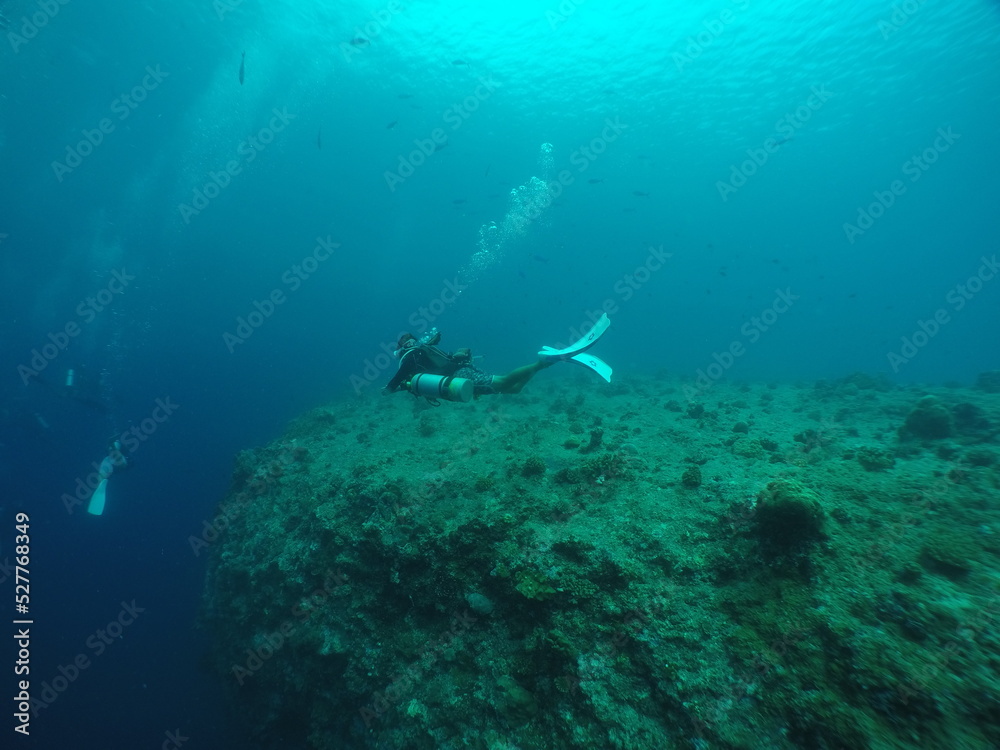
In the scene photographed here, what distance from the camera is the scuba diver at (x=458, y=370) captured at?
25.4 feet

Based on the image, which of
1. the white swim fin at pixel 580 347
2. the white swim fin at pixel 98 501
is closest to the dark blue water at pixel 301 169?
the white swim fin at pixel 98 501

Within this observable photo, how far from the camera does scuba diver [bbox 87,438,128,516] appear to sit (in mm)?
14062

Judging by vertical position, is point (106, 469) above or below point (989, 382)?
below

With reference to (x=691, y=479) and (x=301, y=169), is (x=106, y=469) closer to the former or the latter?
(x=691, y=479)

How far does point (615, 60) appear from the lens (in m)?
36.3

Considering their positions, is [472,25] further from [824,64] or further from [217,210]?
[217,210]

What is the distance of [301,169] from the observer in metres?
68.1

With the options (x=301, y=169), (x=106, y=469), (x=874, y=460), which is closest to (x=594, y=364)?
(x=874, y=460)

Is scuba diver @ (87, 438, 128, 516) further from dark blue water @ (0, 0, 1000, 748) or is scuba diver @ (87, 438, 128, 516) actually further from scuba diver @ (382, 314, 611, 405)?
scuba diver @ (382, 314, 611, 405)

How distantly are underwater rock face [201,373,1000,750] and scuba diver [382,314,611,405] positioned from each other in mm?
1779

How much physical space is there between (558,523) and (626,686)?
2185 millimetres

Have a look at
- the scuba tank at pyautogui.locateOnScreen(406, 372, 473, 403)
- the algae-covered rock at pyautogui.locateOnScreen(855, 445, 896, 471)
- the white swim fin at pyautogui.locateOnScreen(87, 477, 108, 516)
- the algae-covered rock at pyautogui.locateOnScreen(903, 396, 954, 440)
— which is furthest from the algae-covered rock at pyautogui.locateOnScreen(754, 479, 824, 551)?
the white swim fin at pyautogui.locateOnScreen(87, 477, 108, 516)

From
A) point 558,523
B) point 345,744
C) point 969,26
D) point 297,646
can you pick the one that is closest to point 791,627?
point 558,523

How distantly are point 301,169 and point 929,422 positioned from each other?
82685 millimetres
